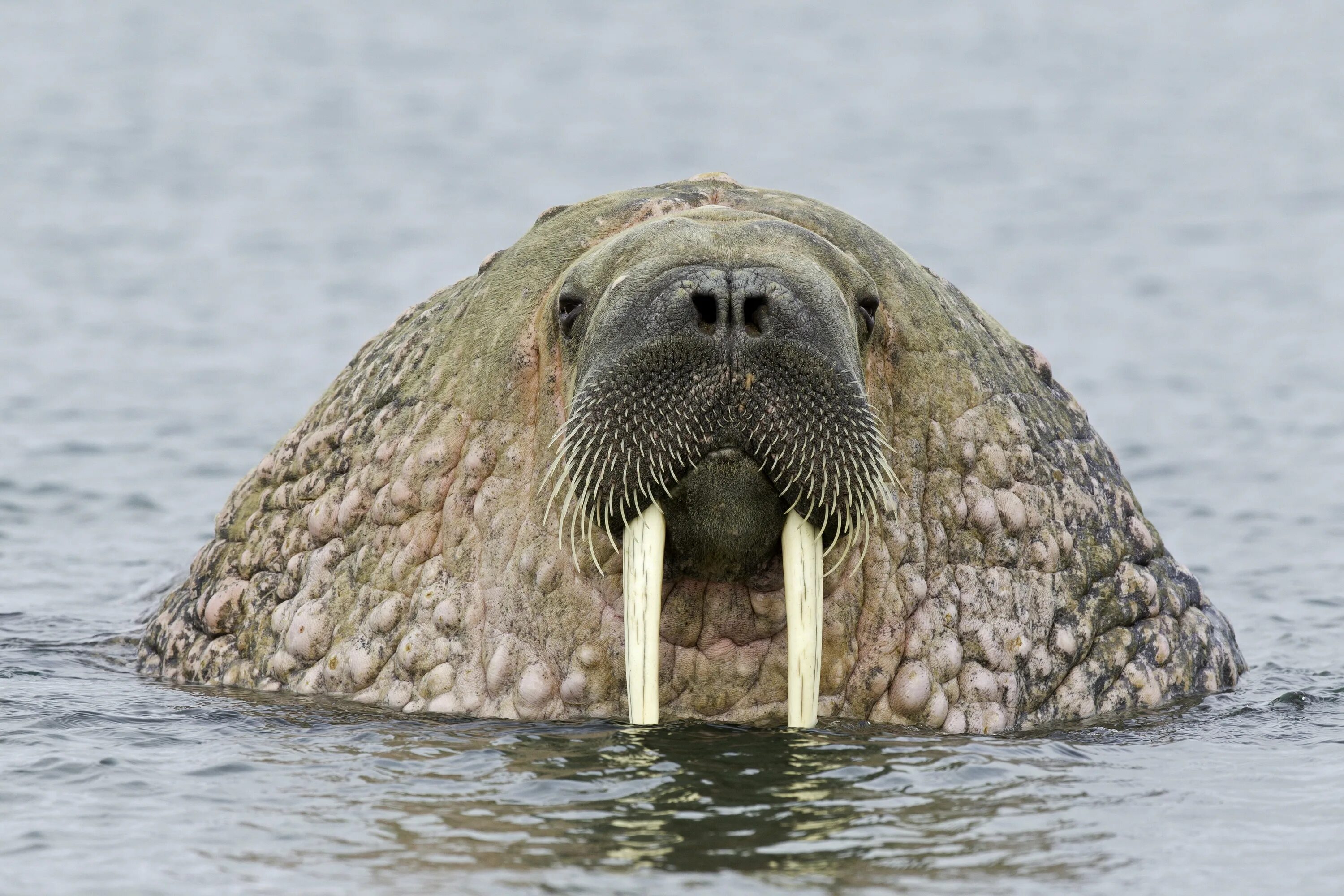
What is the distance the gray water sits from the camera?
6.36m

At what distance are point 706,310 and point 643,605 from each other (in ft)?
3.32

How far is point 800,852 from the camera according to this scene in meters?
6.06

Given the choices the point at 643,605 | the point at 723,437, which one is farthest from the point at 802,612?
the point at 723,437

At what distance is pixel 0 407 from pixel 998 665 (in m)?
12.6

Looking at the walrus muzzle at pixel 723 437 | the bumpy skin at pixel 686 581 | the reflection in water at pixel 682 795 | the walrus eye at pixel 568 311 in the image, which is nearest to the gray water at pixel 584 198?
the reflection in water at pixel 682 795

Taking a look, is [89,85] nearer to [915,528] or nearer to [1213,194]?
[1213,194]

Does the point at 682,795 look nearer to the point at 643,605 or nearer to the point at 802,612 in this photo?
the point at 643,605

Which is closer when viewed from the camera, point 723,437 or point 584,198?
point 723,437

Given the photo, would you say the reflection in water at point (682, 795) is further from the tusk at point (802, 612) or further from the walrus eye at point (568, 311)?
the walrus eye at point (568, 311)

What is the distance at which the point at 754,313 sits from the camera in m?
6.77

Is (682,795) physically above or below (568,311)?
below

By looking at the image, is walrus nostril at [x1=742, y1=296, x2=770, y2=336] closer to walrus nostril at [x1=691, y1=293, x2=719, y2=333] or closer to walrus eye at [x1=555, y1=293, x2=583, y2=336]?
walrus nostril at [x1=691, y1=293, x2=719, y2=333]

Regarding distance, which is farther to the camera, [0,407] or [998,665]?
[0,407]

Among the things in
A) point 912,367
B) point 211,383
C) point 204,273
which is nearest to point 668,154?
point 204,273
